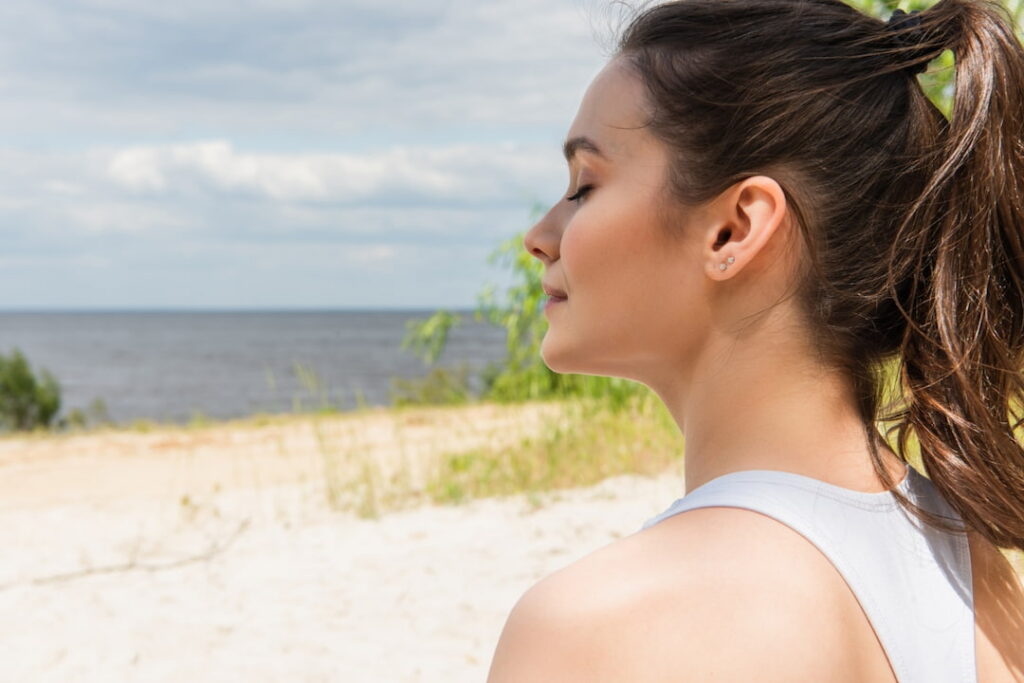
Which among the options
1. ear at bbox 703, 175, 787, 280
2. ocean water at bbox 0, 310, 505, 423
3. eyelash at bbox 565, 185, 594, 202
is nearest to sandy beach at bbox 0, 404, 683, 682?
ocean water at bbox 0, 310, 505, 423

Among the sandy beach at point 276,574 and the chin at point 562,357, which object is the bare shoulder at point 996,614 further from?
the sandy beach at point 276,574

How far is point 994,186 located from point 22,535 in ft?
18.5

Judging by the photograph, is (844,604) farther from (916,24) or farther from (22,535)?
A: (22,535)

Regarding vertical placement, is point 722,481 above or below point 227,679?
above

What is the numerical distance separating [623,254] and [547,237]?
0.17 m

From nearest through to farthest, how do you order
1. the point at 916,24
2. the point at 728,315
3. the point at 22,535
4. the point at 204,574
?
1. the point at 728,315
2. the point at 916,24
3. the point at 204,574
4. the point at 22,535

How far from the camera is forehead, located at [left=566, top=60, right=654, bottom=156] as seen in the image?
1145 mm

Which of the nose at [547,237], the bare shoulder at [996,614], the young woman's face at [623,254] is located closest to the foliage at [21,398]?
the nose at [547,237]

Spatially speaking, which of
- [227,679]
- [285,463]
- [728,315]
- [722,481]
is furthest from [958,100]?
[285,463]

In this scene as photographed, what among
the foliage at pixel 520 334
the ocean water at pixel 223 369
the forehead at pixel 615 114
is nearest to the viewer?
the forehead at pixel 615 114

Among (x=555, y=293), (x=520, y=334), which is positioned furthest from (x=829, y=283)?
(x=520, y=334)

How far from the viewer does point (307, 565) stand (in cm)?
473

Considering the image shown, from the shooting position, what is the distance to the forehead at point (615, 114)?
114cm

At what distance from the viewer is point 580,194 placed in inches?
47.4
